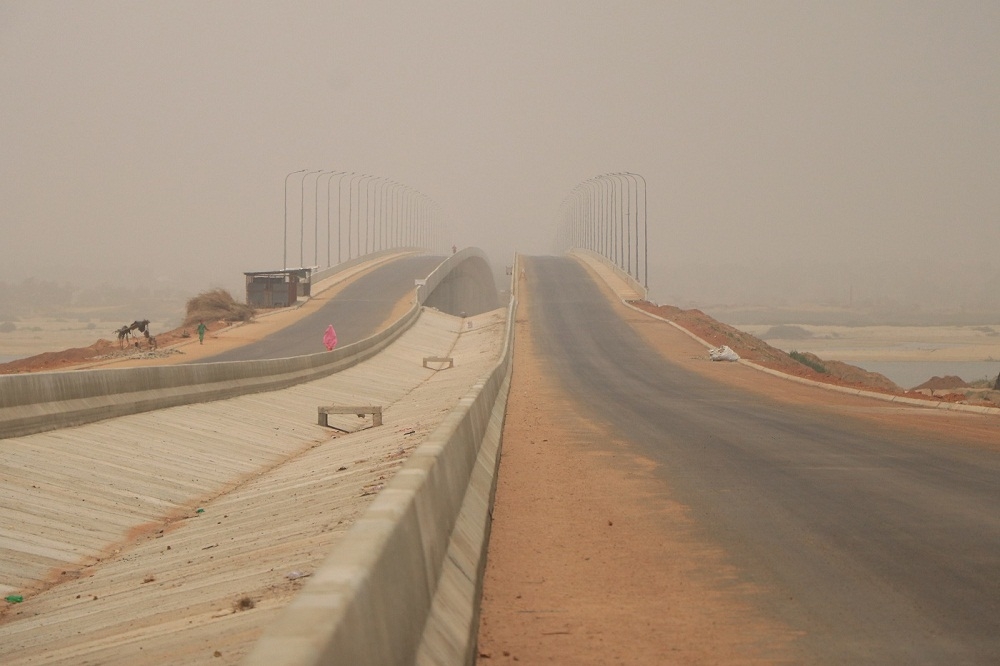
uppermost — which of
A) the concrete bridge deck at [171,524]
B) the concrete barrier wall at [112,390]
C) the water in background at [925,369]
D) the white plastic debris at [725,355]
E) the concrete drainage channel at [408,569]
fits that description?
the concrete drainage channel at [408,569]

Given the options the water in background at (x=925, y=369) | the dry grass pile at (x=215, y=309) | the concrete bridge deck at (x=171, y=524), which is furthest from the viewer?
the water in background at (x=925, y=369)

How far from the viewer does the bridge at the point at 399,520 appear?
5891mm

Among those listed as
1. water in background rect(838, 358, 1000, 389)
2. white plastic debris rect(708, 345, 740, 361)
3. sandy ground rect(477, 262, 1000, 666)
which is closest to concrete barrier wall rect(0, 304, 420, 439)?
sandy ground rect(477, 262, 1000, 666)

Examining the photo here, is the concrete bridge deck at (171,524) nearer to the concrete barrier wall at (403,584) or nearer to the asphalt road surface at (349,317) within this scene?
the concrete barrier wall at (403,584)

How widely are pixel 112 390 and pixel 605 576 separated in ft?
37.4

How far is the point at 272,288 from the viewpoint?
80.8 m

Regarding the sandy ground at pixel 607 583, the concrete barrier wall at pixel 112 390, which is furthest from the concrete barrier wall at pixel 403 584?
the concrete barrier wall at pixel 112 390

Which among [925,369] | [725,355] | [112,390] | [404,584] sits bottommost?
[925,369]

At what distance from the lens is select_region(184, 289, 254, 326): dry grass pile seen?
6981cm

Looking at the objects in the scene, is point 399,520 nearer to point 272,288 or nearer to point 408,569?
point 408,569

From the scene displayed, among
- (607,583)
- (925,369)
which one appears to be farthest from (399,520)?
(925,369)

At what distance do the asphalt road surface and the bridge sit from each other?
2469cm

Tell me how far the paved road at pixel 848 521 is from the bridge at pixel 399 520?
3 cm

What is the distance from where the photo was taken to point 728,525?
10.6 m
